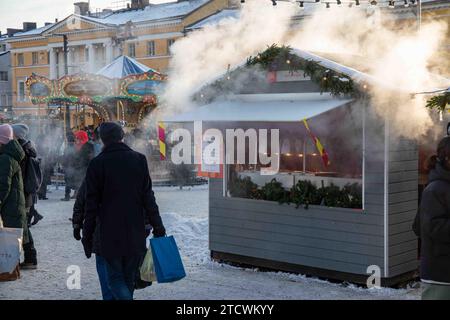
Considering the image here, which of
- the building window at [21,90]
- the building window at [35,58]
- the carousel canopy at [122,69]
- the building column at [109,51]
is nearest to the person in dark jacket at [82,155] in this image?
the carousel canopy at [122,69]

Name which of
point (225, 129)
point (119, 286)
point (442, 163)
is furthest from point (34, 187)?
point (442, 163)

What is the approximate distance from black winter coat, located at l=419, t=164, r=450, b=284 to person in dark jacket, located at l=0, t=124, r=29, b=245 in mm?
4444

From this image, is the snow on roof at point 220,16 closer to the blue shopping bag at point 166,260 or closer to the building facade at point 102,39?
the building facade at point 102,39

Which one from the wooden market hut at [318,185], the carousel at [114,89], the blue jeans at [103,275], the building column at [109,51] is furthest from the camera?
the building column at [109,51]

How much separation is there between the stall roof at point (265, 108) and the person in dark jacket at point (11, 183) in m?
1.88

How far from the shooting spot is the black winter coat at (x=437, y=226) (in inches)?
177

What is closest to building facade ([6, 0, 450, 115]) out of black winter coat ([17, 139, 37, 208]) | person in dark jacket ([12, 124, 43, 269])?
person in dark jacket ([12, 124, 43, 269])

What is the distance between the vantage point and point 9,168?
7.23 metres

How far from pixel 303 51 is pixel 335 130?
0.97 metres

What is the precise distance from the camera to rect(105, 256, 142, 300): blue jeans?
5348mm

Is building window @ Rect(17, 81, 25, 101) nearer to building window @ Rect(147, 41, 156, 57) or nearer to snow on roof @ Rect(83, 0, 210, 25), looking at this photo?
snow on roof @ Rect(83, 0, 210, 25)
